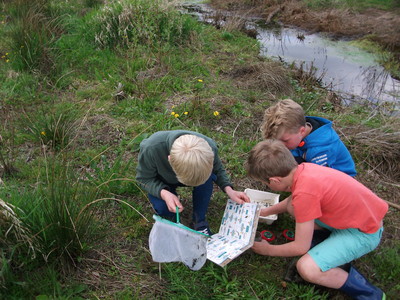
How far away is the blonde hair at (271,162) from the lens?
6.48ft

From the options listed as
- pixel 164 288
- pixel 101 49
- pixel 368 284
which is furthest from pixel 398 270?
pixel 101 49

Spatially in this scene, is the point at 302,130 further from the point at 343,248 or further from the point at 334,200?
the point at 343,248

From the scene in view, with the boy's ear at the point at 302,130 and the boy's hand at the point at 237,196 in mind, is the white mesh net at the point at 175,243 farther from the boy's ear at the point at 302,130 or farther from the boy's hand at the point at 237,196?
the boy's ear at the point at 302,130

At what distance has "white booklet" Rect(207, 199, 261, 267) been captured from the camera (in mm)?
2068

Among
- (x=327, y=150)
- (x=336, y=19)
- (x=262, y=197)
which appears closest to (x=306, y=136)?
(x=327, y=150)

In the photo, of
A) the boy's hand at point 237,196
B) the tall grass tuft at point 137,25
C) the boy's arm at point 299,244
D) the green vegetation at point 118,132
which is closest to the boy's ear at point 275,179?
the boy's arm at point 299,244

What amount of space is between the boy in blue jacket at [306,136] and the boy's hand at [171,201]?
37.3 inches

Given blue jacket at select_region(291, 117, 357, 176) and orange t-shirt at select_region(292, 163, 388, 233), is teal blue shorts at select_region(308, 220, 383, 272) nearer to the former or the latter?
orange t-shirt at select_region(292, 163, 388, 233)

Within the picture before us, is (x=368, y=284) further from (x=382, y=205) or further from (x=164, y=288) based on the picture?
(x=164, y=288)

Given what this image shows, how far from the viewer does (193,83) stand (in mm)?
4355

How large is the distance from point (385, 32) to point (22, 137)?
727 cm

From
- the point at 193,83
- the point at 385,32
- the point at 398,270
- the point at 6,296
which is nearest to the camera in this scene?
the point at 6,296

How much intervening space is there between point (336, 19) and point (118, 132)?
22.2 feet

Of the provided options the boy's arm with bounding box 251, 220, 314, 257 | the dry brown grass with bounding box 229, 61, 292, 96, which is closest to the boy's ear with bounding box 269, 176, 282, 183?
the boy's arm with bounding box 251, 220, 314, 257
